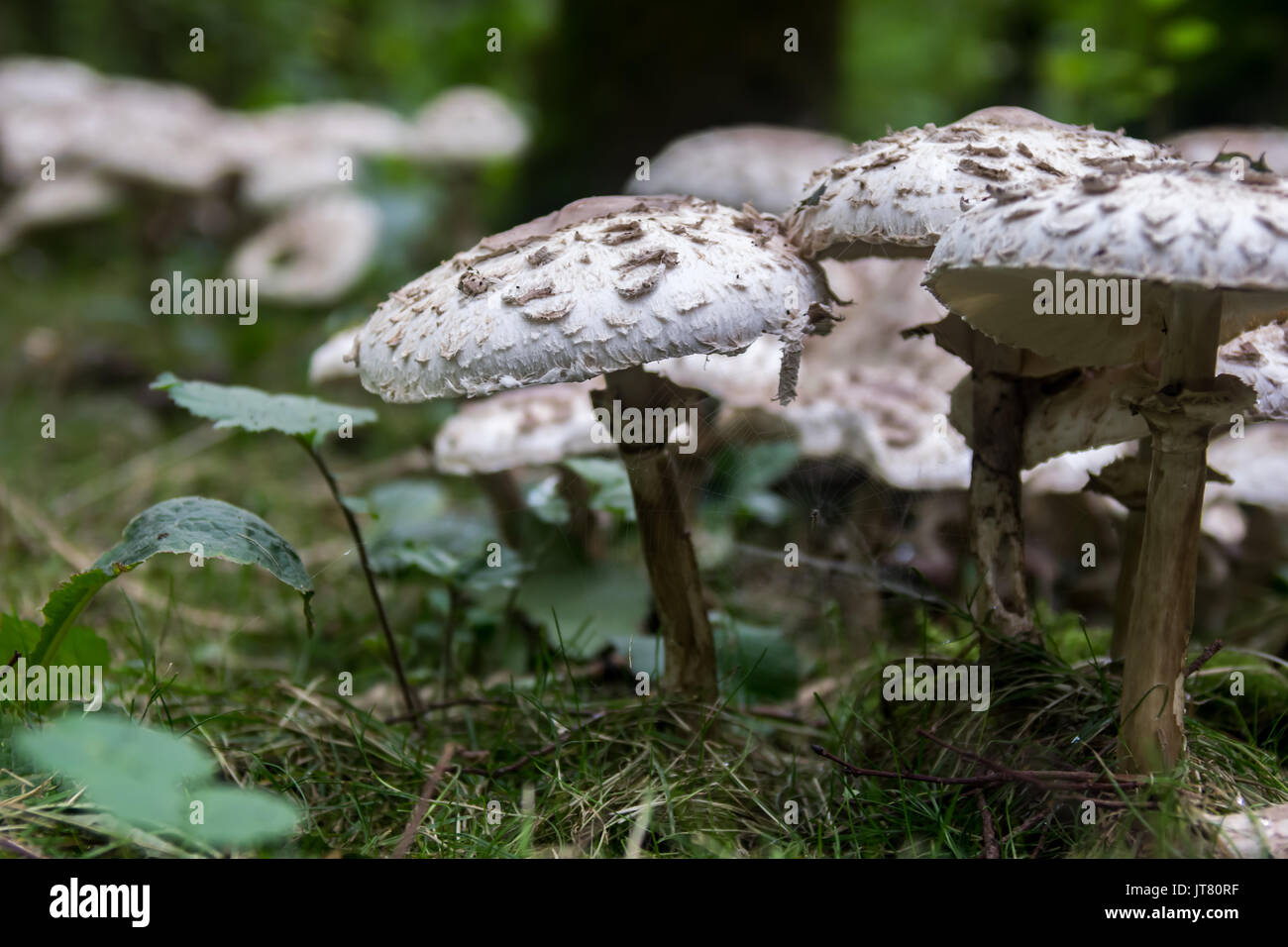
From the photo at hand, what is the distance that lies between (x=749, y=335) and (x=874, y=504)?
1755 mm

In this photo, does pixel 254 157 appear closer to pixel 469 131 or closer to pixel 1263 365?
pixel 469 131

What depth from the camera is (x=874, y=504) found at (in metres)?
3.62

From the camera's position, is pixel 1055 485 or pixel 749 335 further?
pixel 1055 485

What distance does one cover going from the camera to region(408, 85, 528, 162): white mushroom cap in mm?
6973

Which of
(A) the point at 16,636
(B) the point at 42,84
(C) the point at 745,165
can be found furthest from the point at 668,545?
(B) the point at 42,84

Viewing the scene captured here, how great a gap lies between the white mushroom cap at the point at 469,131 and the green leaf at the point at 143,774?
5.86 m

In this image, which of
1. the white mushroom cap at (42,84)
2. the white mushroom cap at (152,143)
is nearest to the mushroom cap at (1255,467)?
the white mushroom cap at (152,143)

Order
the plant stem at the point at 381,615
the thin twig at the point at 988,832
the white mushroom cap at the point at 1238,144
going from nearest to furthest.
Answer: the thin twig at the point at 988,832
the plant stem at the point at 381,615
the white mushroom cap at the point at 1238,144

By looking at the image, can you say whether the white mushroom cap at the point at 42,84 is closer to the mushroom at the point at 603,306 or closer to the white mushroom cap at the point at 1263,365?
the mushroom at the point at 603,306

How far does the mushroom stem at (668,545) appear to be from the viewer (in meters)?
2.49
